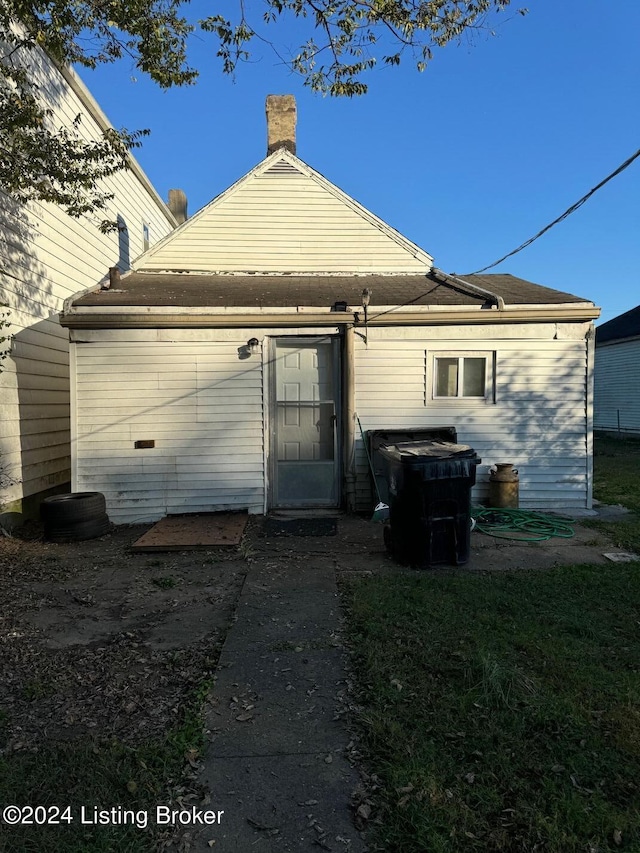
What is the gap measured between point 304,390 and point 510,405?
3.02 metres

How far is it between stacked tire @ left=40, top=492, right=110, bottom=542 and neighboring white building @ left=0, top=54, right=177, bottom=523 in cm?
79

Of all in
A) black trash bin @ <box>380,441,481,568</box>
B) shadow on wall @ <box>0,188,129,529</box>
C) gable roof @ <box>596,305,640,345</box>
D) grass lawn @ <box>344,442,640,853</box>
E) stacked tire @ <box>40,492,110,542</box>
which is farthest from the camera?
gable roof @ <box>596,305,640,345</box>

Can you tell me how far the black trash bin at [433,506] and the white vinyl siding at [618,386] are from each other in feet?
59.8

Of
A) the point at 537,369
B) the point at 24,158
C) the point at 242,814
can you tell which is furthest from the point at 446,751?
the point at 24,158

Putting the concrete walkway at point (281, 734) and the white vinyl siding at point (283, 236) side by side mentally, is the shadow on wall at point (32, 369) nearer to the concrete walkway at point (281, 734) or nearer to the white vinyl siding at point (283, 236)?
the white vinyl siding at point (283, 236)

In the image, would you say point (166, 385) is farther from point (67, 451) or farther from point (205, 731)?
point (205, 731)

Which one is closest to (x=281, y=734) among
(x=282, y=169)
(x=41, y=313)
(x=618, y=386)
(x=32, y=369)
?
(x=32, y=369)

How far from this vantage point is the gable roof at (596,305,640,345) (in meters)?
20.8

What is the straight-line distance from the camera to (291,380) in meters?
7.49

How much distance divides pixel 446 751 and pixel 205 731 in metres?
1.19

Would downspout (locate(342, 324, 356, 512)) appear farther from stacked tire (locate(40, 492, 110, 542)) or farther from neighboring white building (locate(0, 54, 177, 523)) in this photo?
neighboring white building (locate(0, 54, 177, 523))

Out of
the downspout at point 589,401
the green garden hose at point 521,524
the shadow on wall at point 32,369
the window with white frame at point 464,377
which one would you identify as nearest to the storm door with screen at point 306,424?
the window with white frame at point 464,377

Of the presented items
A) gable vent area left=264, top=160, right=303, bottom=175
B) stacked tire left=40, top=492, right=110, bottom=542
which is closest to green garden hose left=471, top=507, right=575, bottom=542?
stacked tire left=40, top=492, right=110, bottom=542

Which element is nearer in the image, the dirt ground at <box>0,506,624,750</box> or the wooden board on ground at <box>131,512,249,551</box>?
the dirt ground at <box>0,506,624,750</box>
